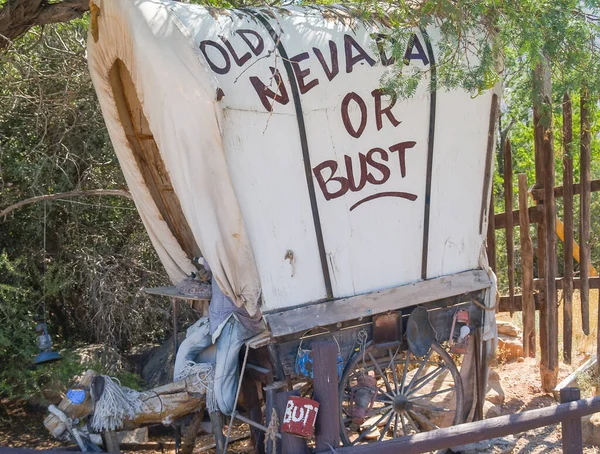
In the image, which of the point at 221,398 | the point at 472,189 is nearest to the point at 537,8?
the point at 472,189

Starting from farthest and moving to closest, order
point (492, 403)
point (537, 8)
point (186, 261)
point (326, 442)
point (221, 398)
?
point (492, 403) → point (186, 261) → point (221, 398) → point (537, 8) → point (326, 442)

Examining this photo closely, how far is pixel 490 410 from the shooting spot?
5.88 metres

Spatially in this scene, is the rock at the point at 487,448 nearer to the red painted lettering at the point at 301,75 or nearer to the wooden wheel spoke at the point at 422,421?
the wooden wheel spoke at the point at 422,421

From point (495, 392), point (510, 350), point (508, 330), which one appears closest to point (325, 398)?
point (495, 392)

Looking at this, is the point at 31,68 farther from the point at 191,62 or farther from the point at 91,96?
the point at 191,62

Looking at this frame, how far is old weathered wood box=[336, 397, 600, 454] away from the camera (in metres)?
3.59

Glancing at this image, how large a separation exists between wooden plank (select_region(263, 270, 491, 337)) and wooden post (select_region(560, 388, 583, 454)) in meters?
1.07

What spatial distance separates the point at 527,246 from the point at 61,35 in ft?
16.8

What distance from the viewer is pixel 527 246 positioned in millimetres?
6207

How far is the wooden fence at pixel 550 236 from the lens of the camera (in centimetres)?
574

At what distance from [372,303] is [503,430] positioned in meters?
1.12

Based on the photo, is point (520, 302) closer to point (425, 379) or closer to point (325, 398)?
point (425, 379)

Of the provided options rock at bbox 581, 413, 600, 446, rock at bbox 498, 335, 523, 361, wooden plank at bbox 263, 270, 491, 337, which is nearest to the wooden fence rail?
wooden plank at bbox 263, 270, 491, 337

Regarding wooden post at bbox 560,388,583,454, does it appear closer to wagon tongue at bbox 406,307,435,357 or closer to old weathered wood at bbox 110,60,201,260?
wagon tongue at bbox 406,307,435,357
